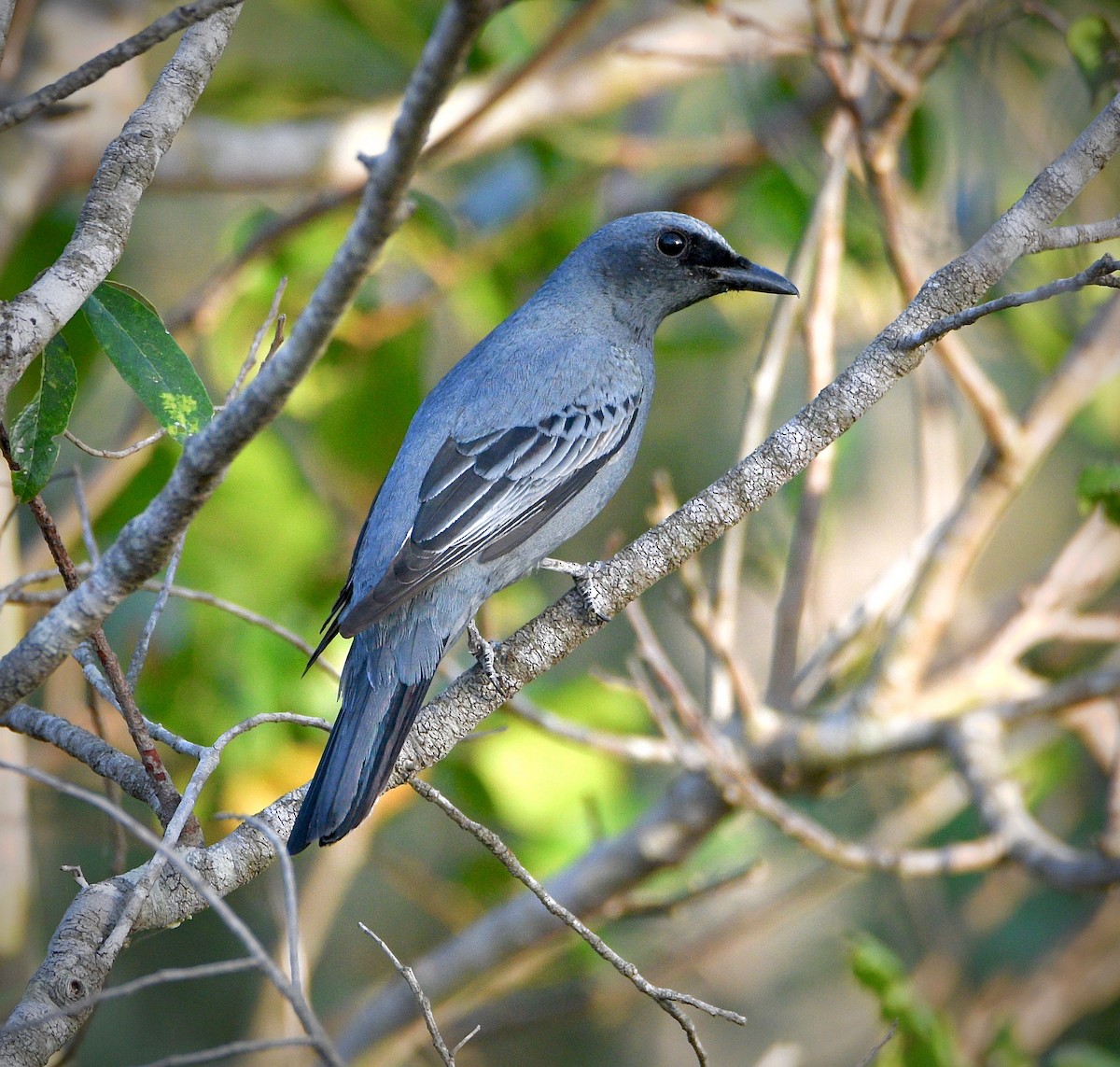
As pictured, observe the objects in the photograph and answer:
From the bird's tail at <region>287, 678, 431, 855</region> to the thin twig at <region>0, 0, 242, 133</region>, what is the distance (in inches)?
58.4

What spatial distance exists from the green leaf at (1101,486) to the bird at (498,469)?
44.5 inches

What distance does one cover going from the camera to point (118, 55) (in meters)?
1.93

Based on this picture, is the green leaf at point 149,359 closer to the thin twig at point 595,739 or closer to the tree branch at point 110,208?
the tree branch at point 110,208

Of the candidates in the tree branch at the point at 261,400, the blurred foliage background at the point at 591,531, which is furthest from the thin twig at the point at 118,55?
the blurred foliage background at the point at 591,531

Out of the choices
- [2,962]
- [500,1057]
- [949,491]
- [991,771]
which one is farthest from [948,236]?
[500,1057]

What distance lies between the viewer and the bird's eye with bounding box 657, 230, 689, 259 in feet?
13.8

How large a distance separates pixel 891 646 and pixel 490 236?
8.69ft

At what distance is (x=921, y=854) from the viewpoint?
3689 millimetres

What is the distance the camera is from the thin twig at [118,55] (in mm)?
1896

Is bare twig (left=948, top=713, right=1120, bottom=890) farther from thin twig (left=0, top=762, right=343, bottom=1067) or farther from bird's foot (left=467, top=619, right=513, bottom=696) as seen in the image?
thin twig (left=0, top=762, right=343, bottom=1067)

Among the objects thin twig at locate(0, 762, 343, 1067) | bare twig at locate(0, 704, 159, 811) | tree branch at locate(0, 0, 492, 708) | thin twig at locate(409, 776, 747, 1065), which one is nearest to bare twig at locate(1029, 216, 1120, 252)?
tree branch at locate(0, 0, 492, 708)

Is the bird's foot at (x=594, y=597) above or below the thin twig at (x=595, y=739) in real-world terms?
above

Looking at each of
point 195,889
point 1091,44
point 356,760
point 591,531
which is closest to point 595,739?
point 356,760

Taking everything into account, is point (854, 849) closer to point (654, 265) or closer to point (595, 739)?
point (595, 739)
